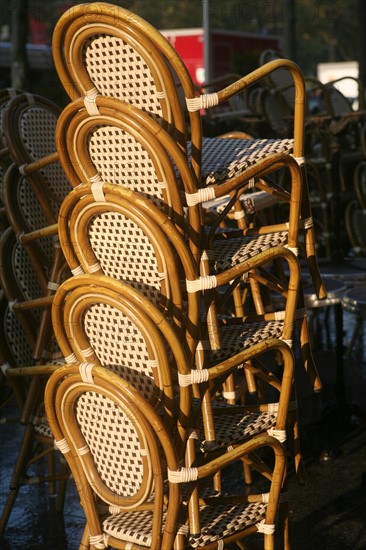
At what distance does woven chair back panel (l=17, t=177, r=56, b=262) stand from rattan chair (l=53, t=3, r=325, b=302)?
0.96 metres

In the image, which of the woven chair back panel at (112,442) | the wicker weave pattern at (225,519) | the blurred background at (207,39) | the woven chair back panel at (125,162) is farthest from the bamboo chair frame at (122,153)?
the blurred background at (207,39)

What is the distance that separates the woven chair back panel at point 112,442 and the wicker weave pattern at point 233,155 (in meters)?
0.65

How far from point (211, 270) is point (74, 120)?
52 centimetres

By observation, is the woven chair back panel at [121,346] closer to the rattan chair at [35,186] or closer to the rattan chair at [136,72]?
the rattan chair at [136,72]

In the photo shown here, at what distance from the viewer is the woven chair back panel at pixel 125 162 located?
2459 millimetres

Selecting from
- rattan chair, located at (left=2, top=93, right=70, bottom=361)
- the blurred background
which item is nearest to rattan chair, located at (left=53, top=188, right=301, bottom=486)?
rattan chair, located at (left=2, top=93, right=70, bottom=361)

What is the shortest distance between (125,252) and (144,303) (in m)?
0.20

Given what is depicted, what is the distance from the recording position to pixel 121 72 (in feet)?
7.99

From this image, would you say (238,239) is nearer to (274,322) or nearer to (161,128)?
(274,322)

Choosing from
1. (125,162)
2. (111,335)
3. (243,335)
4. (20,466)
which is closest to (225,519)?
(243,335)

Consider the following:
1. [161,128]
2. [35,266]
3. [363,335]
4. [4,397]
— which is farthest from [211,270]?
[363,335]

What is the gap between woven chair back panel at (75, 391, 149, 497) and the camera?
2.47m

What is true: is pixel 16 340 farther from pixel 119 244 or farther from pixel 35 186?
pixel 119 244

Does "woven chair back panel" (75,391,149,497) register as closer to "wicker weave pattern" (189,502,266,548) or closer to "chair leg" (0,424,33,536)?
"wicker weave pattern" (189,502,266,548)
